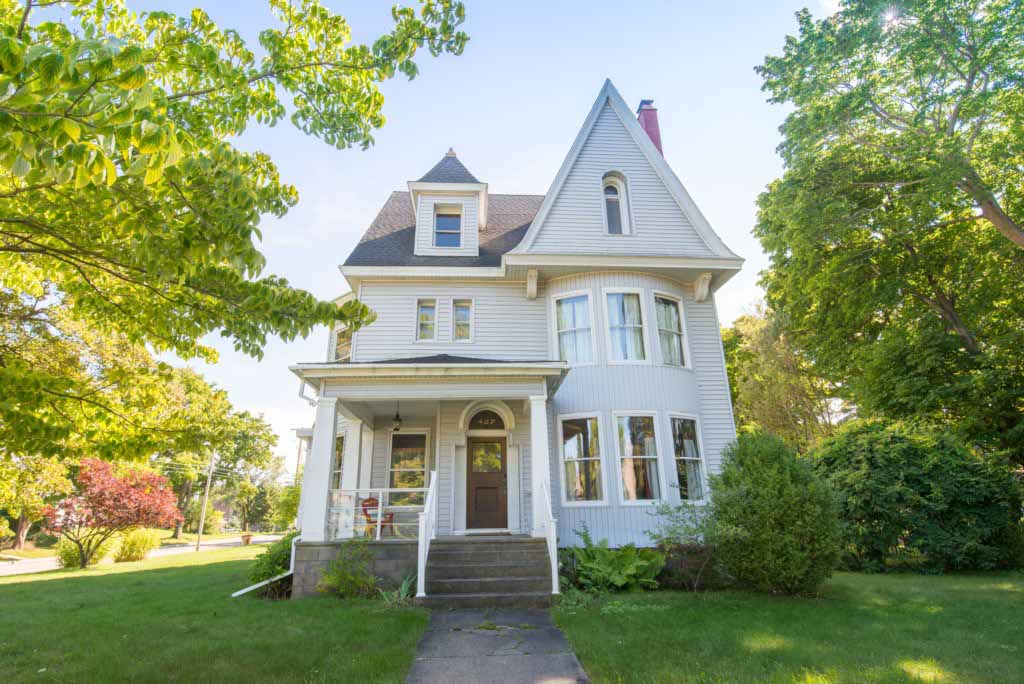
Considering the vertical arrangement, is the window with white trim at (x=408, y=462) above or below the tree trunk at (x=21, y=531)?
above

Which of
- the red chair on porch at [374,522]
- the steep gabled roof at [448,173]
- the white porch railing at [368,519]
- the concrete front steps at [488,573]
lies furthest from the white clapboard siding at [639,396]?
the steep gabled roof at [448,173]

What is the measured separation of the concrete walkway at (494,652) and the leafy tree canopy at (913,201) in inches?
454

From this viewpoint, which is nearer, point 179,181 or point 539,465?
point 179,181

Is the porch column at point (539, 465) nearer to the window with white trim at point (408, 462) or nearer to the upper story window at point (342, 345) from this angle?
the window with white trim at point (408, 462)

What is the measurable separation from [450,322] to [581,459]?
4659 mm

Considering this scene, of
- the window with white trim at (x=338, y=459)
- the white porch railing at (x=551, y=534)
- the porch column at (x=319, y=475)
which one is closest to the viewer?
the white porch railing at (x=551, y=534)

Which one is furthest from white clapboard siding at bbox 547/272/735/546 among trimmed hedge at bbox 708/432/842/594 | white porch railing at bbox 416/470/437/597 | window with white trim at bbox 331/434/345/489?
window with white trim at bbox 331/434/345/489

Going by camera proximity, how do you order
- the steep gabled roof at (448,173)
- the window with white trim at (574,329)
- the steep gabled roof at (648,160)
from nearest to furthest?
the window with white trim at (574,329)
the steep gabled roof at (648,160)
the steep gabled roof at (448,173)

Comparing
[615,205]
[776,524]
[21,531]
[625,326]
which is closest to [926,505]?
[776,524]

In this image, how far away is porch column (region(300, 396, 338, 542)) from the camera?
9086 mm

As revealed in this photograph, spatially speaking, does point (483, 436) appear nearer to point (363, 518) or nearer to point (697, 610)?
point (363, 518)

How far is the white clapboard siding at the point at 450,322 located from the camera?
12.4 meters

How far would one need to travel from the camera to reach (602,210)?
13.0 m

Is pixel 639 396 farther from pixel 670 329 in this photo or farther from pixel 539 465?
pixel 539 465
